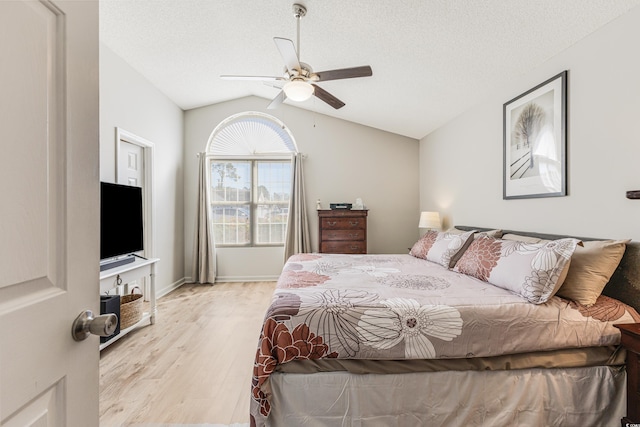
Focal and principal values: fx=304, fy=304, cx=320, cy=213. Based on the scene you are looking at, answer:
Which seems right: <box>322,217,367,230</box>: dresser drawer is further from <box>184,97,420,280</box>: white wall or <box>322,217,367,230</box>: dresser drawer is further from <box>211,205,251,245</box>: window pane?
<box>211,205,251,245</box>: window pane

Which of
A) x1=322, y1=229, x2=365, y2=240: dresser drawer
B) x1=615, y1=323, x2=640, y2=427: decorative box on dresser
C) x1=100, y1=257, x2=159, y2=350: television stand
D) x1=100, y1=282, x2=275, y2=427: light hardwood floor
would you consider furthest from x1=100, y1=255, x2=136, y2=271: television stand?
x1=615, y1=323, x2=640, y2=427: decorative box on dresser

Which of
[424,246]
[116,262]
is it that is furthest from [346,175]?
[116,262]

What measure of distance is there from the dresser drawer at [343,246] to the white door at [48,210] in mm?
3959

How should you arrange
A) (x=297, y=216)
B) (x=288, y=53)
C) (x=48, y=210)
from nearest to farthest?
(x=48, y=210), (x=288, y=53), (x=297, y=216)

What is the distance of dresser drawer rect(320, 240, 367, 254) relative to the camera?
15.2ft

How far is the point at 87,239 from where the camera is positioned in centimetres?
70

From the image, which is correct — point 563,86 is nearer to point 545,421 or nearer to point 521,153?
point 521,153

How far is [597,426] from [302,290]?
1771 millimetres

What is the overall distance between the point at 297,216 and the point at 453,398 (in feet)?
12.3

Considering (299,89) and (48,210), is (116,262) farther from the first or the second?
(48,210)

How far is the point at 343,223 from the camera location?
4676 millimetres

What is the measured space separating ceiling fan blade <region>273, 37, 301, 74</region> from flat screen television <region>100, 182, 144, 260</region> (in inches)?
74.6

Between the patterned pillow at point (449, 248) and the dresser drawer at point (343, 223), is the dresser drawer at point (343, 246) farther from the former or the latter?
the patterned pillow at point (449, 248)

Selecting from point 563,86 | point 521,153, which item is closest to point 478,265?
point 521,153
